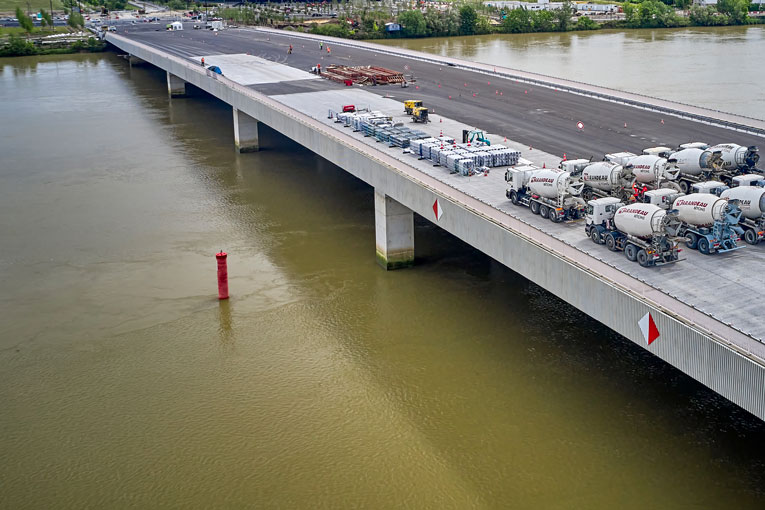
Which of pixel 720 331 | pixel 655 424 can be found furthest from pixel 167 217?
pixel 720 331

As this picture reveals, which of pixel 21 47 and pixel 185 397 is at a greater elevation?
pixel 21 47

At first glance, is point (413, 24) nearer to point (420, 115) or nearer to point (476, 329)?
point (420, 115)

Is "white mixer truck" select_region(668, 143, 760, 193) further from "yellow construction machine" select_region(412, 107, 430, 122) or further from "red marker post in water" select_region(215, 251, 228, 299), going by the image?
"red marker post in water" select_region(215, 251, 228, 299)

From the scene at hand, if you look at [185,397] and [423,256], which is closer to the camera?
[185,397]

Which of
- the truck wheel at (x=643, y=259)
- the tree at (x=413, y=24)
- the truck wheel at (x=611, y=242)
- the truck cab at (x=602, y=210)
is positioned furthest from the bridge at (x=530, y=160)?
the tree at (x=413, y=24)

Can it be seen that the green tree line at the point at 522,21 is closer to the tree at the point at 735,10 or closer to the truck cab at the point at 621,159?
the tree at the point at 735,10

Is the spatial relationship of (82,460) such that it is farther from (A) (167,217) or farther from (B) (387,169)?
(A) (167,217)
